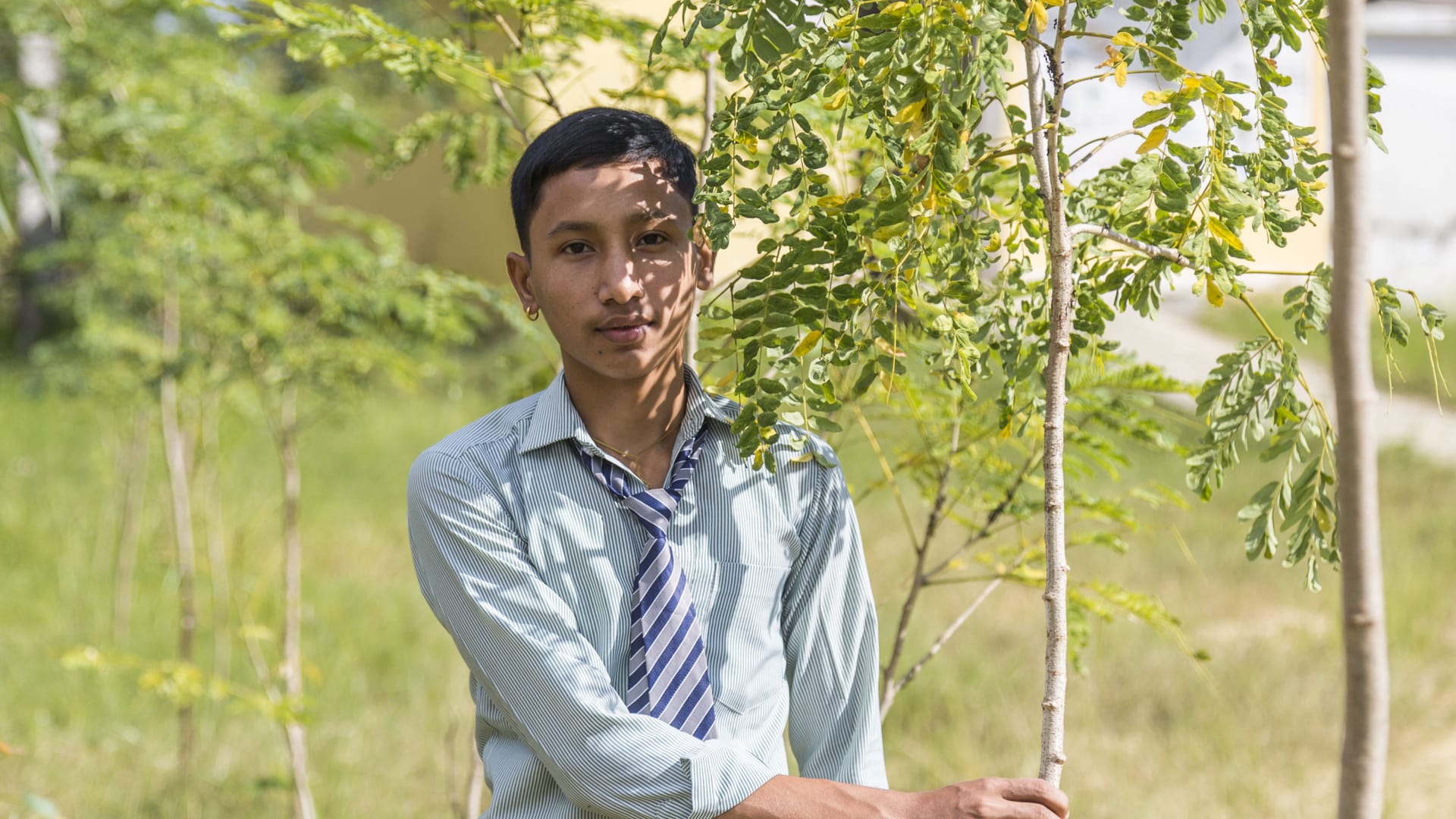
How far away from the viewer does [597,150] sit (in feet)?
5.09

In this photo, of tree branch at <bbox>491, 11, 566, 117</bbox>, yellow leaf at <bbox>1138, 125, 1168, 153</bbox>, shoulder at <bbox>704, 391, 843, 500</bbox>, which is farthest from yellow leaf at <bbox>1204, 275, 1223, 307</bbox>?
tree branch at <bbox>491, 11, 566, 117</bbox>

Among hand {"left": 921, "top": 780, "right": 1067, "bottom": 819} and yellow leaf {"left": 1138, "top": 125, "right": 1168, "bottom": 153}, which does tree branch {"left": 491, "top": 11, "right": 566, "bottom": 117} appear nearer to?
yellow leaf {"left": 1138, "top": 125, "right": 1168, "bottom": 153}

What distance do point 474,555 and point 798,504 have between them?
415 mm

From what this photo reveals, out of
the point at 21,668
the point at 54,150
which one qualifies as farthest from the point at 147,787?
the point at 54,150

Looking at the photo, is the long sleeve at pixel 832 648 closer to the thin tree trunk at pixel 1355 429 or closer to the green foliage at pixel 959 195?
the green foliage at pixel 959 195

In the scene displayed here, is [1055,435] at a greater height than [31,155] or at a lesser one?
lesser

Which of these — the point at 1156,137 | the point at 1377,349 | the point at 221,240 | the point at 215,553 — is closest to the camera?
the point at 1156,137

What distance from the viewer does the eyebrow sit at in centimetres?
155

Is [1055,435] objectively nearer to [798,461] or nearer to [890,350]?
[890,350]

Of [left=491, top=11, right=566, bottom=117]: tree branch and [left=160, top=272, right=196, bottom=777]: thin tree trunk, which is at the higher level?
[left=491, top=11, right=566, bottom=117]: tree branch

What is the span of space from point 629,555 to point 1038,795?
1.81ft

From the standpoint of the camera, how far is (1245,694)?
485 centimetres

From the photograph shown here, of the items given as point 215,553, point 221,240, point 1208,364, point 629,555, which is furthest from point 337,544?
point 629,555

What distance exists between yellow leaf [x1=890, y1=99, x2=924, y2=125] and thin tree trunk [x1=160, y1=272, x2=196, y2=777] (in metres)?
3.12
